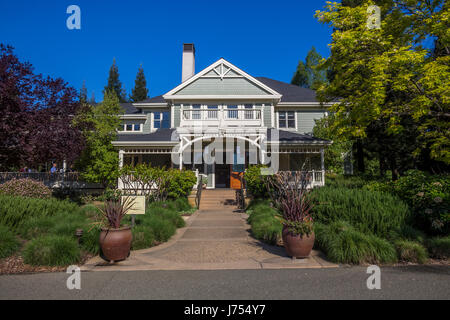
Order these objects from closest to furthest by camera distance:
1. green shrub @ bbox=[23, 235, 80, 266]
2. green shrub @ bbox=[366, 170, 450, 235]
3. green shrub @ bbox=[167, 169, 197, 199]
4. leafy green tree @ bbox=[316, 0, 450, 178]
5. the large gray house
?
green shrub @ bbox=[23, 235, 80, 266], green shrub @ bbox=[366, 170, 450, 235], leafy green tree @ bbox=[316, 0, 450, 178], green shrub @ bbox=[167, 169, 197, 199], the large gray house

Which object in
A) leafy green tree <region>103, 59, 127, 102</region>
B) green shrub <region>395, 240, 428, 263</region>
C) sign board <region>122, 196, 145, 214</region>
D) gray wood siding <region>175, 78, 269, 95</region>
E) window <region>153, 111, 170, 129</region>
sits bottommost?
green shrub <region>395, 240, 428, 263</region>

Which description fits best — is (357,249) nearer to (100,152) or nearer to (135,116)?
(100,152)

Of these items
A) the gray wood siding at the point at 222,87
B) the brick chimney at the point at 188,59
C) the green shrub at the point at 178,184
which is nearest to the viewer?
the green shrub at the point at 178,184

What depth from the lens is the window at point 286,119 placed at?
20828 mm

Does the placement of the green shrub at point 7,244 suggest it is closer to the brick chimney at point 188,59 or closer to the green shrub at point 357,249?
the green shrub at point 357,249

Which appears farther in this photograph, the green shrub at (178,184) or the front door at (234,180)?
the front door at (234,180)

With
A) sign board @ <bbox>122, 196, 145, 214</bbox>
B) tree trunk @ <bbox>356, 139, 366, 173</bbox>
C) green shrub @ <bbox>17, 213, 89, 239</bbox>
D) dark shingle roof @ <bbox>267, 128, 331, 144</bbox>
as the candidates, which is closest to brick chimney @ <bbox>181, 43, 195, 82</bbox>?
dark shingle roof @ <bbox>267, 128, 331, 144</bbox>

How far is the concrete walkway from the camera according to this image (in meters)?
5.33

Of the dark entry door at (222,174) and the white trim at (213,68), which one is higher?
the white trim at (213,68)

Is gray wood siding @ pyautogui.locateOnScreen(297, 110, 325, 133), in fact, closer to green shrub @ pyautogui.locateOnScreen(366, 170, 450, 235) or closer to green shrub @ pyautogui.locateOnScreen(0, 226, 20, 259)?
green shrub @ pyautogui.locateOnScreen(366, 170, 450, 235)

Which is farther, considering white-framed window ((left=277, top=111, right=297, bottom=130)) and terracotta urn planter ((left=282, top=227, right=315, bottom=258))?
white-framed window ((left=277, top=111, right=297, bottom=130))

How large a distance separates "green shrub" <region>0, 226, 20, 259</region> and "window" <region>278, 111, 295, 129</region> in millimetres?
17631

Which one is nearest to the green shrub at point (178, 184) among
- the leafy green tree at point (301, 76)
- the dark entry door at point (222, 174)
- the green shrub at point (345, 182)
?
the dark entry door at point (222, 174)

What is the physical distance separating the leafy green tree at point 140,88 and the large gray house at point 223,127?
3336 cm
